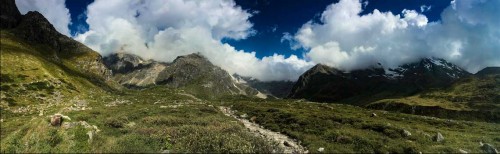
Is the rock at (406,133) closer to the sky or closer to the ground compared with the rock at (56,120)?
closer to the ground

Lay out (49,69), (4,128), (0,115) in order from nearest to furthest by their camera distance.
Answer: (4,128), (0,115), (49,69)

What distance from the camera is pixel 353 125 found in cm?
5750

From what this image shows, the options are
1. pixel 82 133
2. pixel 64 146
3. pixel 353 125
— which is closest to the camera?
pixel 64 146

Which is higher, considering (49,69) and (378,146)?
(49,69)

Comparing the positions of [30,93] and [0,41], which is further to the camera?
[0,41]

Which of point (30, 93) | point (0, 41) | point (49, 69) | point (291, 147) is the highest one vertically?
point (0, 41)

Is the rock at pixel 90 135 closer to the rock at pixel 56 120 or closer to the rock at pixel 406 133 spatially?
the rock at pixel 56 120

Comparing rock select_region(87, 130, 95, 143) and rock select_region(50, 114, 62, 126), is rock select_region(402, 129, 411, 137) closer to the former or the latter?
rock select_region(87, 130, 95, 143)

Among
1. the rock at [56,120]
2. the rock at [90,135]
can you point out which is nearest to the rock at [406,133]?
the rock at [90,135]

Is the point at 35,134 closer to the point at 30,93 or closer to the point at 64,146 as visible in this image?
the point at 64,146

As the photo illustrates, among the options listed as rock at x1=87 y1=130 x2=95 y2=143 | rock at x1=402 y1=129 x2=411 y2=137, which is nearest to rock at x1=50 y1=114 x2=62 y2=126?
rock at x1=87 y1=130 x2=95 y2=143

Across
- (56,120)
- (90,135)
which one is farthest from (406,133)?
(56,120)

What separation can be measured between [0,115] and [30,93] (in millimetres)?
34753

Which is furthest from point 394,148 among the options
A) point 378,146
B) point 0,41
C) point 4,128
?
point 0,41
